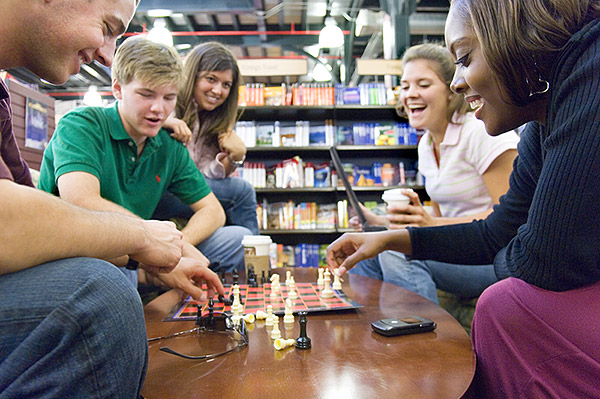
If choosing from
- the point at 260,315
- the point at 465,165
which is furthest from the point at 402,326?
the point at 465,165

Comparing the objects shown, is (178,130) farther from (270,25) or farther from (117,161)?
(270,25)

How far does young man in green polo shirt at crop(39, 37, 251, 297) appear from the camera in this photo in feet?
6.01

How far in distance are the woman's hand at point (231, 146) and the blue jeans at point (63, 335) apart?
2.23 m

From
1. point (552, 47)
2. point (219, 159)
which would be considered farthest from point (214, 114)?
point (552, 47)

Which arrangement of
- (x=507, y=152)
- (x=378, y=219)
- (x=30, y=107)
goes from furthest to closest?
(x=30, y=107), (x=378, y=219), (x=507, y=152)

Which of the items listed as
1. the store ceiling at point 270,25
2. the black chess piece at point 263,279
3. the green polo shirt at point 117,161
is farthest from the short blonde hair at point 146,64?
the store ceiling at point 270,25

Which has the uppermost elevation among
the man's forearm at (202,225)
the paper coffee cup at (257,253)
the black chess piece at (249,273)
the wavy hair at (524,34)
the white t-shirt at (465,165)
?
the wavy hair at (524,34)

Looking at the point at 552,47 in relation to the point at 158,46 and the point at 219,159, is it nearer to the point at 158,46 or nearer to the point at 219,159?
the point at 158,46

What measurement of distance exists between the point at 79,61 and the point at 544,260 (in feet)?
3.89

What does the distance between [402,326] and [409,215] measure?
1.03 m

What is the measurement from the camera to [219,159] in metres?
2.95

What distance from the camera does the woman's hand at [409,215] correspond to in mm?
2023

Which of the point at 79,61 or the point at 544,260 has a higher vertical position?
the point at 79,61

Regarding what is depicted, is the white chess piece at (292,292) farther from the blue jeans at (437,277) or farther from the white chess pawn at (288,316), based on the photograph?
the blue jeans at (437,277)
